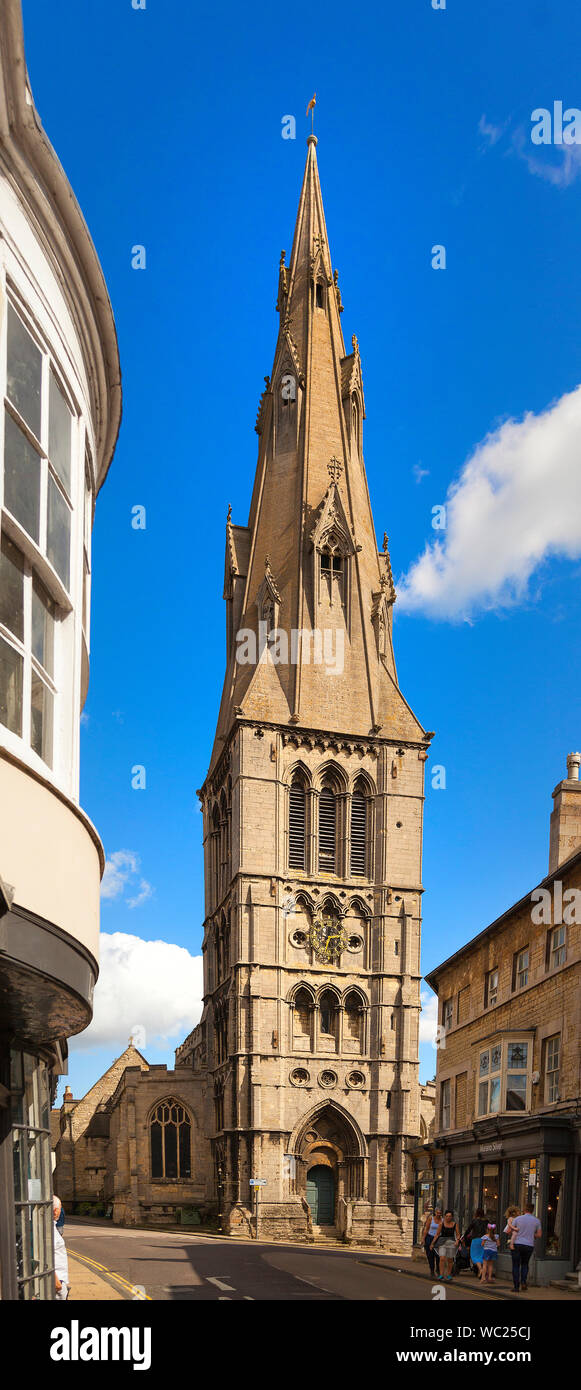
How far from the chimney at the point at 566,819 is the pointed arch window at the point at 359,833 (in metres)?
29.1

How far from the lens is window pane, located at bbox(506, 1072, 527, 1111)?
2797 cm

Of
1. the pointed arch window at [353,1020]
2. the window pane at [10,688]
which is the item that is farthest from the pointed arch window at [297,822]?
the window pane at [10,688]

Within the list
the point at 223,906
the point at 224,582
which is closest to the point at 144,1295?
the point at 223,906

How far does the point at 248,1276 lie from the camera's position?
24.4m

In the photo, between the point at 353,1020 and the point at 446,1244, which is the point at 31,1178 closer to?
the point at 446,1244

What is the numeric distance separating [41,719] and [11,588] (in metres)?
0.97

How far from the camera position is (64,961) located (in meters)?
7.76

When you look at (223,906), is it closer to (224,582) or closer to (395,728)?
(395,728)

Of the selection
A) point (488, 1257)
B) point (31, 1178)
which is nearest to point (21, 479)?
point (31, 1178)

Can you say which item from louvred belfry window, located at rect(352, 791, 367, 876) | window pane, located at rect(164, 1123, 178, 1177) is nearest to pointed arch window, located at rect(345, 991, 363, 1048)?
louvred belfry window, located at rect(352, 791, 367, 876)

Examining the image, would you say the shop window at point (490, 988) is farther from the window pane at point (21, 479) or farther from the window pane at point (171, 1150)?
the window pane at point (171, 1150)

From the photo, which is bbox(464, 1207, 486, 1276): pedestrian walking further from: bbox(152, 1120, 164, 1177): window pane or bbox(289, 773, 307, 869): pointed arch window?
bbox(152, 1120, 164, 1177): window pane
